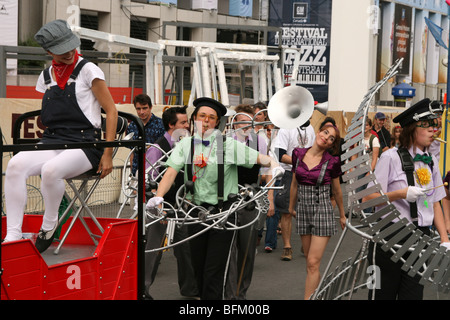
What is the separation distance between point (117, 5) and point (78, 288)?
29.8m

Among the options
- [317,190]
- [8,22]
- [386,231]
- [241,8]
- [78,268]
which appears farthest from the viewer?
[241,8]

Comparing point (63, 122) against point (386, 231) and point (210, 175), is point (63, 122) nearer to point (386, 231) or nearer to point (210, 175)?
point (210, 175)

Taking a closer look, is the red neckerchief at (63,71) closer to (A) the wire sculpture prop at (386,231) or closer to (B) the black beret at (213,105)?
(B) the black beret at (213,105)

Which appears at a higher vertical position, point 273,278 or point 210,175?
point 210,175

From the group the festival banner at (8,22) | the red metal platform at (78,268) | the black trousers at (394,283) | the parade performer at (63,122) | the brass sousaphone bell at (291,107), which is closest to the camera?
the red metal platform at (78,268)

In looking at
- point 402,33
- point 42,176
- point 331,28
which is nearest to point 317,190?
point 42,176

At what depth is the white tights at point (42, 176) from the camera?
4.51m

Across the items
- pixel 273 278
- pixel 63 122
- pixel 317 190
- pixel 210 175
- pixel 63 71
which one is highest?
pixel 63 71

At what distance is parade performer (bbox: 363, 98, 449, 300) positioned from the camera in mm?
5410

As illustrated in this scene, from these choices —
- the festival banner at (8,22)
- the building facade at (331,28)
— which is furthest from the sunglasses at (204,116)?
the festival banner at (8,22)

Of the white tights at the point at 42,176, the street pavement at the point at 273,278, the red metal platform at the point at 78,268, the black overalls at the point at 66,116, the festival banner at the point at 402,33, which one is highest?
the festival banner at the point at 402,33

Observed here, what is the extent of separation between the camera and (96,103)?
5008mm

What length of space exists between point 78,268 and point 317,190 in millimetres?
3775

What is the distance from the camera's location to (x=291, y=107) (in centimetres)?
732
